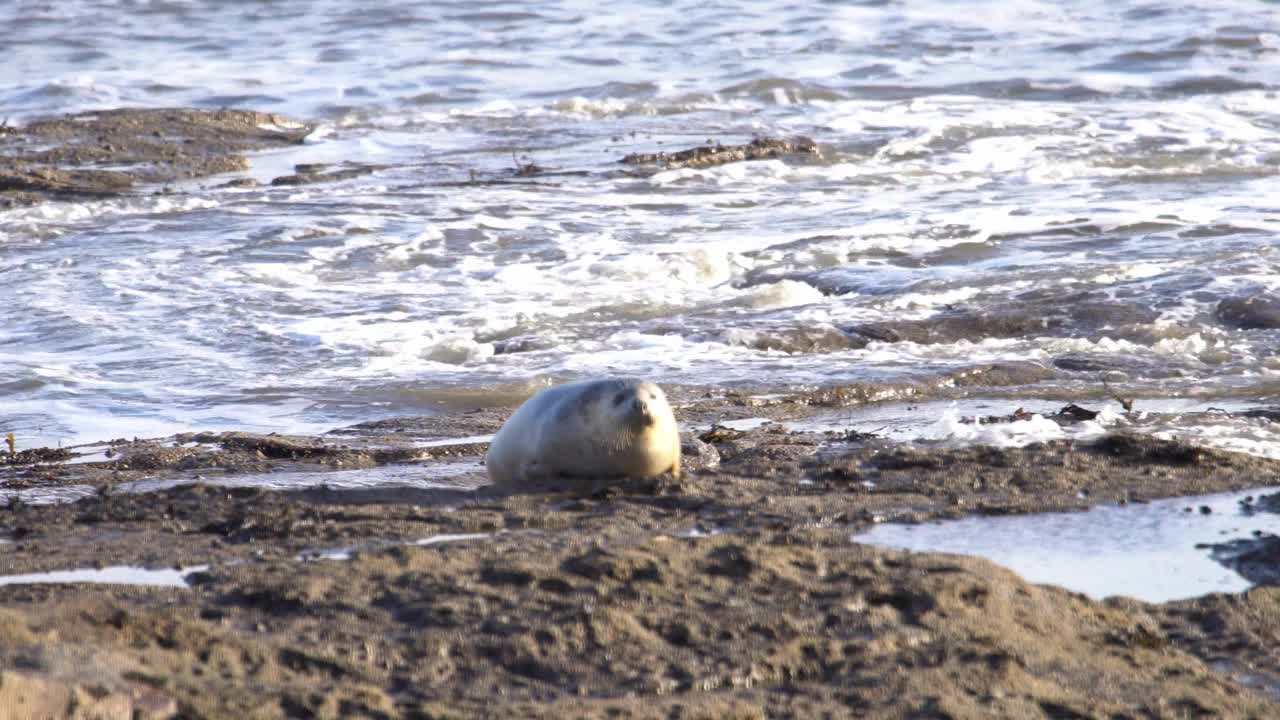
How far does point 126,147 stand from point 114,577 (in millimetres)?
12956

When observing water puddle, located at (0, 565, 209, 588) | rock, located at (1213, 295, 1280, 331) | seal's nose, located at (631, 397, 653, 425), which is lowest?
rock, located at (1213, 295, 1280, 331)

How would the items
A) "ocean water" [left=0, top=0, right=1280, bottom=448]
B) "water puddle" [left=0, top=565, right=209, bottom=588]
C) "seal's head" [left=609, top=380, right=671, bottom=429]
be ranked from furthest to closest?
"ocean water" [left=0, top=0, right=1280, bottom=448] → "seal's head" [left=609, top=380, right=671, bottom=429] → "water puddle" [left=0, top=565, right=209, bottom=588]

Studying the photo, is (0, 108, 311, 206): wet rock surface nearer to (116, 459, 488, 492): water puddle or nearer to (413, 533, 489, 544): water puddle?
(116, 459, 488, 492): water puddle

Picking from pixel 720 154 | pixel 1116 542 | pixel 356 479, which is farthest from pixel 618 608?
pixel 720 154

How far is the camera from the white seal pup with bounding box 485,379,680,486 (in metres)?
5.25

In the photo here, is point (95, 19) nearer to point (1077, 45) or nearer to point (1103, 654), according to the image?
point (1077, 45)

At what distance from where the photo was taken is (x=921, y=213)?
42.4ft

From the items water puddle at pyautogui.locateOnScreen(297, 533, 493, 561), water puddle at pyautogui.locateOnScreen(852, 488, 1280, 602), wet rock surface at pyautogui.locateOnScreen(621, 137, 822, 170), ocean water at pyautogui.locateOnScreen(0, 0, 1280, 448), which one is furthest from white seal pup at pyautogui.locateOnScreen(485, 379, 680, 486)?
wet rock surface at pyautogui.locateOnScreen(621, 137, 822, 170)

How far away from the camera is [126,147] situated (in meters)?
16.5

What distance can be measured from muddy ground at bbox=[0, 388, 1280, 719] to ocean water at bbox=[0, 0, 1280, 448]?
1917 millimetres

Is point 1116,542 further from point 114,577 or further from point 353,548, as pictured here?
point 114,577

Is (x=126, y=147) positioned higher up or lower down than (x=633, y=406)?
lower down

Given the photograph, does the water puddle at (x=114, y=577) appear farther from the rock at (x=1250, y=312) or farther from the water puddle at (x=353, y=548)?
the rock at (x=1250, y=312)

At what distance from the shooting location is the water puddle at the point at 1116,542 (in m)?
4.38
